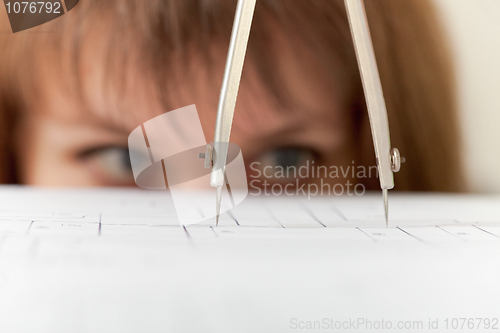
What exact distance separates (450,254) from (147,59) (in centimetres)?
43

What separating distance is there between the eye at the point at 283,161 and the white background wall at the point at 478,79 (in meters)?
0.22

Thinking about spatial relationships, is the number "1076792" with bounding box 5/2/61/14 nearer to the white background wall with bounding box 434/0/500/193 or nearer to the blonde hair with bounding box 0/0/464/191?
the blonde hair with bounding box 0/0/464/191

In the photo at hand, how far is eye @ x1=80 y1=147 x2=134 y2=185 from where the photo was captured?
1.89 ft

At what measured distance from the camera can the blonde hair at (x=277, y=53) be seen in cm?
55

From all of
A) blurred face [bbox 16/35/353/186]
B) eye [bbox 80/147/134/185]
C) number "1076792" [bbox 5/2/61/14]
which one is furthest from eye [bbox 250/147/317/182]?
number "1076792" [bbox 5/2/61/14]

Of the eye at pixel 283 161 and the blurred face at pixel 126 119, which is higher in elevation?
the blurred face at pixel 126 119

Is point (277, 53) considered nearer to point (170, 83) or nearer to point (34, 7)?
point (170, 83)

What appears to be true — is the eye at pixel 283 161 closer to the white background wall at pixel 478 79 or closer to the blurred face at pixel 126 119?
the blurred face at pixel 126 119

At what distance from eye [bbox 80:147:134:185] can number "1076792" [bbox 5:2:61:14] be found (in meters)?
0.18

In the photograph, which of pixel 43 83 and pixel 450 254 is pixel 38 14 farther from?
pixel 450 254

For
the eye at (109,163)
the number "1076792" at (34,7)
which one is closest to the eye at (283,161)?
the eye at (109,163)

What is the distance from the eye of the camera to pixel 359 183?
0.65 metres

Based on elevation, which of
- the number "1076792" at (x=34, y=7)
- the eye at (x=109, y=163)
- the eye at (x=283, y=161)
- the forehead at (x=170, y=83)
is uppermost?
the number "1076792" at (x=34, y=7)

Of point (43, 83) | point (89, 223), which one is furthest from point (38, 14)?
point (89, 223)
